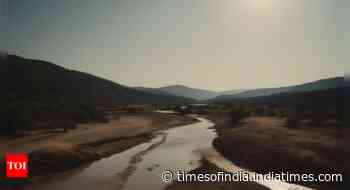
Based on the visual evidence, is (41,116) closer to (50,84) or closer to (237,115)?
(50,84)

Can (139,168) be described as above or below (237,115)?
below

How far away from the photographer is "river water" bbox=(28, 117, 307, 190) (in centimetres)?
1786

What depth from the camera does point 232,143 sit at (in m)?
29.9

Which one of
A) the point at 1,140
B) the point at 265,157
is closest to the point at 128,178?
the point at 265,157

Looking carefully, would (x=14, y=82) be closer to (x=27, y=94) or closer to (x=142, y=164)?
(x=27, y=94)

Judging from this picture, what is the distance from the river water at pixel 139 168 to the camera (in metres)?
17.9

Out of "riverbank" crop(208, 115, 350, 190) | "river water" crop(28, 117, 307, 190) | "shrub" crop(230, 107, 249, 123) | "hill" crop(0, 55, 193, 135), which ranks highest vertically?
"hill" crop(0, 55, 193, 135)

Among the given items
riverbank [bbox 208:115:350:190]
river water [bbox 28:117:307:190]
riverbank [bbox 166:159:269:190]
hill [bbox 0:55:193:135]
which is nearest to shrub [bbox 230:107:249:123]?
river water [bbox 28:117:307:190]

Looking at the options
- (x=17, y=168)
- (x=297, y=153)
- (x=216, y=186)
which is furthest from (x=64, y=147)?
(x=297, y=153)

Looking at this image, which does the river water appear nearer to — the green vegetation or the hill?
the hill

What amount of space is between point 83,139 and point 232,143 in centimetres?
1497

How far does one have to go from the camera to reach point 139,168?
22281 millimetres

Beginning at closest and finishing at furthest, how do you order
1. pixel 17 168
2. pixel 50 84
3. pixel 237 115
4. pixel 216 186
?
pixel 216 186
pixel 17 168
pixel 237 115
pixel 50 84

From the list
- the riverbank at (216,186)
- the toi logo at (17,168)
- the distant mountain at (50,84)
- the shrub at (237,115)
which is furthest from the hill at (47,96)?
the shrub at (237,115)
